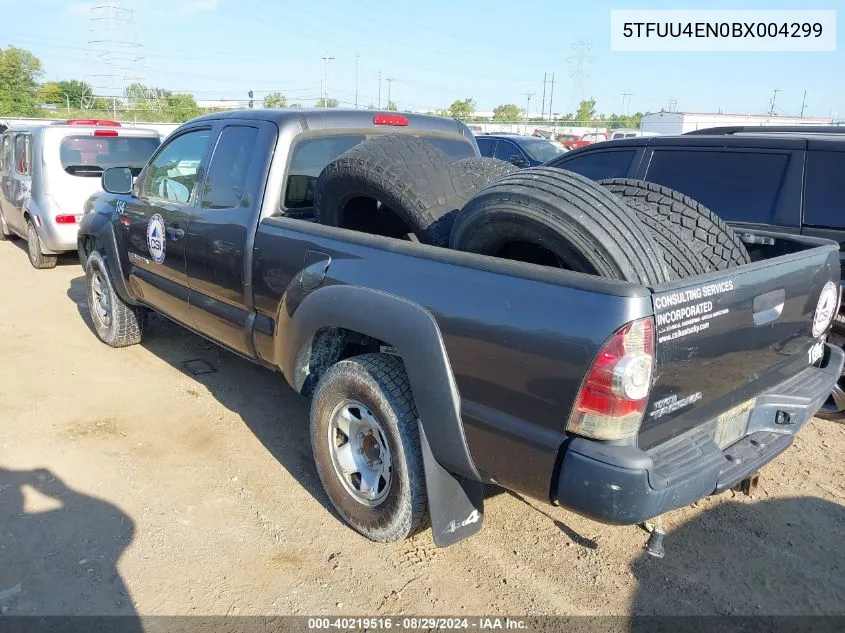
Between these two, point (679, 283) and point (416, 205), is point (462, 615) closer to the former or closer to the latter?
point (679, 283)

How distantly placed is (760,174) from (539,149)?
322 inches

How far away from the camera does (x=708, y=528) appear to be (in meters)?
3.12

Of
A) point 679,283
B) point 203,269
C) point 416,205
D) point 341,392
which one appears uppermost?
point 416,205

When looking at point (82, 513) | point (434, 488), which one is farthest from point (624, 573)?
point (82, 513)

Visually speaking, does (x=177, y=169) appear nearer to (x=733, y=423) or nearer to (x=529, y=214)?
(x=529, y=214)

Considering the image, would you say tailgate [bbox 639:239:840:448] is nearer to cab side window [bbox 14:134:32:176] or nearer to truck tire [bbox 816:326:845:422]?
truck tire [bbox 816:326:845:422]

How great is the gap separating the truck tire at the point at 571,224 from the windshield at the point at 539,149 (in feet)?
32.2

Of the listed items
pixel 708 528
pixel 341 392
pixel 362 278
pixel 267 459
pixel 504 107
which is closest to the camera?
pixel 362 278

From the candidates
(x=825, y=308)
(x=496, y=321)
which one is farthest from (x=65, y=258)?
(x=825, y=308)

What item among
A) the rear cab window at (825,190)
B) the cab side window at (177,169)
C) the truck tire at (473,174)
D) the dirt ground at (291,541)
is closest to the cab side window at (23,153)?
the cab side window at (177,169)

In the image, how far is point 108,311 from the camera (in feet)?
18.1

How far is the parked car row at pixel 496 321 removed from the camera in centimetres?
205

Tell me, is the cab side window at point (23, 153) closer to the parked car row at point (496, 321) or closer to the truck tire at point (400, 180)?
the parked car row at point (496, 321)

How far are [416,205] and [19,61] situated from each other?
69155 mm
